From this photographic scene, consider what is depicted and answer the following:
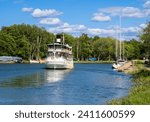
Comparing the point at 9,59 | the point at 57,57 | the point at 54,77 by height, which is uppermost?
the point at 57,57

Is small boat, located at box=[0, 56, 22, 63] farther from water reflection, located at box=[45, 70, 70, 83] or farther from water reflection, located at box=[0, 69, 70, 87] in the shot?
water reflection, located at box=[0, 69, 70, 87]

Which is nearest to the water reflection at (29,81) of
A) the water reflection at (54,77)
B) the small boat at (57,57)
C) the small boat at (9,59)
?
the water reflection at (54,77)

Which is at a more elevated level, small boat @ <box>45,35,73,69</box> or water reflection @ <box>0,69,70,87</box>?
small boat @ <box>45,35,73,69</box>

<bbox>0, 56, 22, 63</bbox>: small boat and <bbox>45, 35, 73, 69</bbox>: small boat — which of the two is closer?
<bbox>45, 35, 73, 69</bbox>: small boat

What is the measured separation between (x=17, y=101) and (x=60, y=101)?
356cm

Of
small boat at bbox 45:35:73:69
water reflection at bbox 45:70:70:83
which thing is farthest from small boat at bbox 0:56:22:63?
water reflection at bbox 45:70:70:83

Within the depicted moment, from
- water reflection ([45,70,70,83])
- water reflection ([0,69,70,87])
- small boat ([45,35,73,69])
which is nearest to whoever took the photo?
water reflection ([0,69,70,87])

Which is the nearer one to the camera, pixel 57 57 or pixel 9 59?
pixel 57 57

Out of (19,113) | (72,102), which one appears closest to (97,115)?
(19,113)

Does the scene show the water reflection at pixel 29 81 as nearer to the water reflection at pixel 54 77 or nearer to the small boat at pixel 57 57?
the water reflection at pixel 54 77

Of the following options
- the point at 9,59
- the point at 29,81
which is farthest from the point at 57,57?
the point at 9,59

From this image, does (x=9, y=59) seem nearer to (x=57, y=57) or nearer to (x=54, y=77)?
(x=57, y=57)

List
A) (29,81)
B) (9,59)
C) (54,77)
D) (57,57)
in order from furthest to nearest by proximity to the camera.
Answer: (9,59) → (57,57) → (54,77) → (29,81)

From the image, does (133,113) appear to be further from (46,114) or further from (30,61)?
(30,61)
